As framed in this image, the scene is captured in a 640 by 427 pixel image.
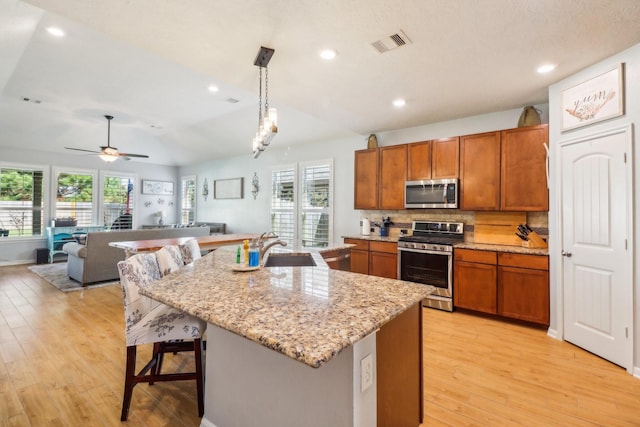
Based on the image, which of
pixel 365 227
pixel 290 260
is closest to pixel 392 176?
pixel 365 227

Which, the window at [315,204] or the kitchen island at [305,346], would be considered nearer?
the kitchen island at [305,346]

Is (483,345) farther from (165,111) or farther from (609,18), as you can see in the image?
(165,111)

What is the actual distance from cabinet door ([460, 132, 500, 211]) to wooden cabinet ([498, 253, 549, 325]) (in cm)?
71

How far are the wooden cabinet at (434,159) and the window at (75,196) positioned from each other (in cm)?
798

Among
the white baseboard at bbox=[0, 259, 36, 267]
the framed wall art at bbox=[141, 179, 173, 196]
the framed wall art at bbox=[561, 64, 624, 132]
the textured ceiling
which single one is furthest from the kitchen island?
the framed wall art at bbox=[141, 179, 173, 196]

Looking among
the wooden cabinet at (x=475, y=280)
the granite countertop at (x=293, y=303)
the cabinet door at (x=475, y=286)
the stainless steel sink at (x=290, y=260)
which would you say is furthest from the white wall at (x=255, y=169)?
the granite countertop at (x=293, y=303)

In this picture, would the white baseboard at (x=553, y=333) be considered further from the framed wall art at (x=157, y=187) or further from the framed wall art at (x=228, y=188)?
the framed wall art at (x=157, y=187)

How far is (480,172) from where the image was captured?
388 cm

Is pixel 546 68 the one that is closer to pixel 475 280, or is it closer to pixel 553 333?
pixel 475 280

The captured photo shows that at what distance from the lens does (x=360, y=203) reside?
500 cm

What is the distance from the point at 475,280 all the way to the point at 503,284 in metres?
0.30

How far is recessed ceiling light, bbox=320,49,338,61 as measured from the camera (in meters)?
2.54

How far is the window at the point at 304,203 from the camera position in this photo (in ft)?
19.2

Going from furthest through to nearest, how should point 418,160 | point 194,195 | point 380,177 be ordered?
point 194,195
point 380,177
point 418,160
